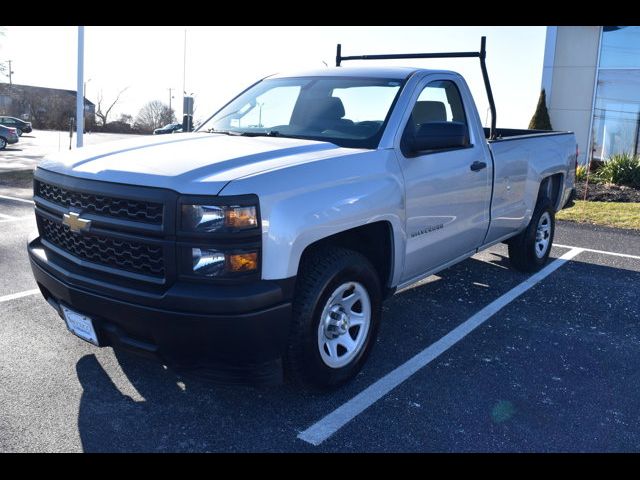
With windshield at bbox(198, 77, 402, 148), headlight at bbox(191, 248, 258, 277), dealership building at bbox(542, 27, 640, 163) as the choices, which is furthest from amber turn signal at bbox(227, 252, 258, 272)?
dealership building at bbox(542, 27, 640, 163)

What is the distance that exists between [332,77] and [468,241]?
1.74 m

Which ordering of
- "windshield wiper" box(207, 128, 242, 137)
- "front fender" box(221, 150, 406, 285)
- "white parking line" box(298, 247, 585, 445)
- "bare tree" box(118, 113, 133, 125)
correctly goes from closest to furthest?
1. "front fender" box(221, 150, 406, 285)
2. "white parking line" box(298, 247, 585, 445)
3. "windshield wiper" box(207, 128, 242, 137)
4. "bare tree" box(118, 113, 133, 125)

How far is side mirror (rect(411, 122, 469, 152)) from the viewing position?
3.99 metres

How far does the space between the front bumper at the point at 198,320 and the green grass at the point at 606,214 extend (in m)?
8.44

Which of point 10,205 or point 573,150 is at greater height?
point 573,150

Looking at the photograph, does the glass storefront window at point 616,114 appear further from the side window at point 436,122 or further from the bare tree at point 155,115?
the bare tree at point 155,115

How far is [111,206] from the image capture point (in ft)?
10.4

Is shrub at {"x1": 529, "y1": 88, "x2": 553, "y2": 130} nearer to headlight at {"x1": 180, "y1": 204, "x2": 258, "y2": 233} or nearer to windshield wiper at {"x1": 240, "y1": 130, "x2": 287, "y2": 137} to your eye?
windshield wiper at {"x1": 240, "y1": 130, "x2": 287, "y2": 137}

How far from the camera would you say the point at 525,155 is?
581 cm

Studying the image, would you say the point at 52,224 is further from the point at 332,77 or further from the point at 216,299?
the point at 332,77

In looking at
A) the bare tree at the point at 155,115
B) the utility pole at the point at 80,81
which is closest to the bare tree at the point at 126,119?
the bare tree at the point at 155,115

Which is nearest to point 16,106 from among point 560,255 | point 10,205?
point 10,205

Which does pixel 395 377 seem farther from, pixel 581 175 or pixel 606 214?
pixel 581 175

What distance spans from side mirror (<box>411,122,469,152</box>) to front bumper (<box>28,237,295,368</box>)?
4.90 ft
